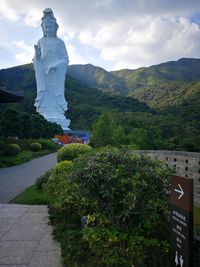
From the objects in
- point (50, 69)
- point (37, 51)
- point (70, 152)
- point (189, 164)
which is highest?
point (37, 51)

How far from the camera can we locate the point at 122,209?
→ 452 centimetres

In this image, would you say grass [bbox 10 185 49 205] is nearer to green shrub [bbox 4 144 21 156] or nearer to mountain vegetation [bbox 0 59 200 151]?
mountain vegetation [bbox 0 59 200 151]

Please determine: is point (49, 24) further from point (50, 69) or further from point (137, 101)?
point (137, 101)

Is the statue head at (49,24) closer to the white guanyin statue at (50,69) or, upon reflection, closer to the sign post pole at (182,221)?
the white guanyin statue at (50,69)

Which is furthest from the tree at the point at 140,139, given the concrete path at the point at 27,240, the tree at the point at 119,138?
the concrete path at the point at 27,240

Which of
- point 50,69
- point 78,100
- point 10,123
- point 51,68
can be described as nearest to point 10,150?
point 10,123

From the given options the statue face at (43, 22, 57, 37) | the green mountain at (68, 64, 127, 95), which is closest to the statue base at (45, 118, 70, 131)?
the statue face at (43, 22, 57, 37)

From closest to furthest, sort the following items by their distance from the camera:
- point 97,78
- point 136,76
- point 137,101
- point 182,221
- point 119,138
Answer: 1. point 182,221
2. point 119,138
3. point 137,101
4. point 136,76
5. point 97,78

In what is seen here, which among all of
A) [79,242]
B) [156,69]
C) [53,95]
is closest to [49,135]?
[53,95]

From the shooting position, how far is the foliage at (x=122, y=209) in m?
4.23

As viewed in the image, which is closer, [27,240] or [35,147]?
[27,240]

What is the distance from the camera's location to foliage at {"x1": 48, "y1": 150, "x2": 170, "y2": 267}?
423cm

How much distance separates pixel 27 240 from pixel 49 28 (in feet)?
119

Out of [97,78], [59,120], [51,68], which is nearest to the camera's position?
[51,68]
